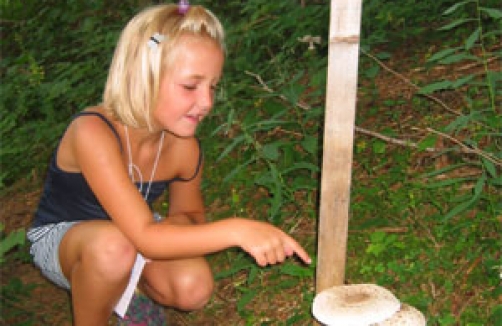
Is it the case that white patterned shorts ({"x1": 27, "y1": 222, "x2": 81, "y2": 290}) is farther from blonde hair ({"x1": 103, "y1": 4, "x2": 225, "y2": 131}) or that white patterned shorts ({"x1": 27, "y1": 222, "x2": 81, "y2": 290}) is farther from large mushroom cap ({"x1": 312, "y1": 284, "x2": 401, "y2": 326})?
large mushroom cap ({"x1": 312, "y1": 284, "x2": 401, "y2": 326})

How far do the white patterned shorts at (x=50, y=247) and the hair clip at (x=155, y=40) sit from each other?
869 millimetres

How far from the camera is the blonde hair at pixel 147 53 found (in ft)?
6.23

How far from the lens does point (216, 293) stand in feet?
8.73

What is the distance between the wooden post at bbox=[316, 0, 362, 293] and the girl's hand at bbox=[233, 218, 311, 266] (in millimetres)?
161

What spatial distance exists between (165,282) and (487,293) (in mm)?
1324

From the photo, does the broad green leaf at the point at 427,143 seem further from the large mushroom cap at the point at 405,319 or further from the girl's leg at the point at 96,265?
the girl's leg at the point at 96,265

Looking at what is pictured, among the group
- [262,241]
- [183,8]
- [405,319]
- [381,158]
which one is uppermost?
[183,8]

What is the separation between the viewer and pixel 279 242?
5.36ft

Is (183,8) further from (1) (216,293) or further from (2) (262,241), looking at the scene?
(1) (216,293)

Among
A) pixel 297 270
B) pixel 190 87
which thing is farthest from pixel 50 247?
pixel 297 270

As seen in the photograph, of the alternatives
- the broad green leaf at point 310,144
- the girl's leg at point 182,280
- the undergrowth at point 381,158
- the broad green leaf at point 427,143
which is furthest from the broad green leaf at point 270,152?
the broad green leaf at point 427,143

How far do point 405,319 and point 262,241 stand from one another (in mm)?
506

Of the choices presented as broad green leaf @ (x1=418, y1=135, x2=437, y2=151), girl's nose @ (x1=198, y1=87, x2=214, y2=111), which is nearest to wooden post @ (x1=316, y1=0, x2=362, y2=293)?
girl's nose @ (x1=198, y1=87, x2=214, y2=111)

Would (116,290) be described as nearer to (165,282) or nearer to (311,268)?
(165,282)
